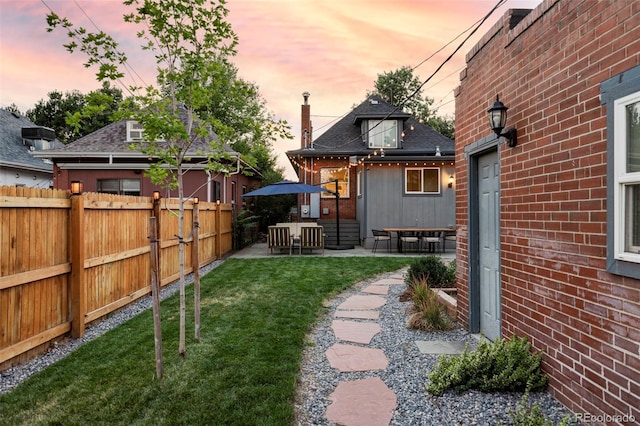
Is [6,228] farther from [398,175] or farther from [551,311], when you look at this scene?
[398,175]

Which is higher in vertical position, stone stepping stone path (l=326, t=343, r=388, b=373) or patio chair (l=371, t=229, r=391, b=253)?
patio chair (l=371, t=229, r=391, b=253)

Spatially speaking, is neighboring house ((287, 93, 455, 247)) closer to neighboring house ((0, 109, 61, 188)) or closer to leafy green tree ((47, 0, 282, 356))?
leafy green tree ((47, 0, 282, 356))

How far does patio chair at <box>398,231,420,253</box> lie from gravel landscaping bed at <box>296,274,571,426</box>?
7.74 meters

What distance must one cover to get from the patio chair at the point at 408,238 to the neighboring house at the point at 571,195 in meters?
8.26

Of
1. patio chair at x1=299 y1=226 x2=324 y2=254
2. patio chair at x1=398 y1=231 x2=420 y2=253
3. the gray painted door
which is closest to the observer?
the gray painted door

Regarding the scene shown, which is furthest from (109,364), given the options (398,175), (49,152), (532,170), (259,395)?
(49,152)

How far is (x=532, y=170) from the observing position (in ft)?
10.8

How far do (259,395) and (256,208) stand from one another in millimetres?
17289

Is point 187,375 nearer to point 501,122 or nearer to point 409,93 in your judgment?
point 501,122

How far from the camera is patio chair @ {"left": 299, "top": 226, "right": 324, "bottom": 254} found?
12394 millimetres

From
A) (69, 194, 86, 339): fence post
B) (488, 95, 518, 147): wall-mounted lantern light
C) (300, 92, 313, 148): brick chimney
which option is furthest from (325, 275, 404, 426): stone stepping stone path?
(300, 92, 313, 148): brick chimney

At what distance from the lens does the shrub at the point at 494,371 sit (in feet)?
10.1

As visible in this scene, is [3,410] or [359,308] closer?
[3,410]

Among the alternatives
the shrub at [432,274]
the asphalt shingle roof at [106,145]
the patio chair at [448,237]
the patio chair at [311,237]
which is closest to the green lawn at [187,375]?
the shrub at [432,274]
